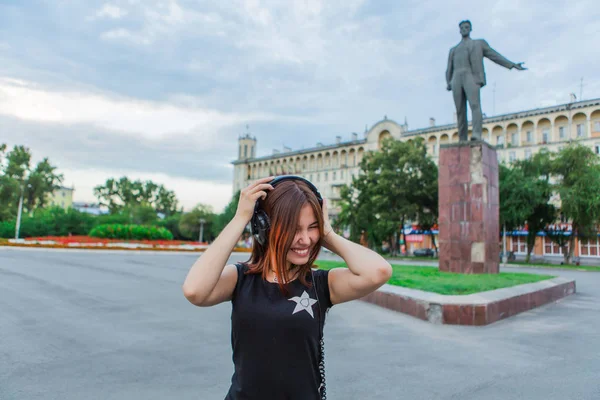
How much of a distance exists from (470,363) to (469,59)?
35.0ft

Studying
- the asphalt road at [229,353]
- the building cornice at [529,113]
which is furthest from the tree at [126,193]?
the asphalt road at [229,353]

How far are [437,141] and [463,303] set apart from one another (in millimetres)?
59617

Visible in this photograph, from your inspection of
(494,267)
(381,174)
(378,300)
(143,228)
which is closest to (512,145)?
(381,174)

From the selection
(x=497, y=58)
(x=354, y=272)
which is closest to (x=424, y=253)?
(x=497, y=58)

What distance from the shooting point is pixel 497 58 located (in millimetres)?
12461

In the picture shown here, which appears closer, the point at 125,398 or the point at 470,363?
the point at 125,398

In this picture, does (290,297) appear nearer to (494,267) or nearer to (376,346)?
(376,346)

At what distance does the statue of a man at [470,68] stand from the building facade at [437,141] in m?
17.5

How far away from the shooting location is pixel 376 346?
5.09m

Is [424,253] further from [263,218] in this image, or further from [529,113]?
[263,218]

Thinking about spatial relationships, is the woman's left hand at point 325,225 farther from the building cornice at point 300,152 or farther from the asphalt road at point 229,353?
the building cornice at point 300,152

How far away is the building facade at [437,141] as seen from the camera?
50844 millimetres

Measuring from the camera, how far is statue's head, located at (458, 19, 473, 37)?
12.7m

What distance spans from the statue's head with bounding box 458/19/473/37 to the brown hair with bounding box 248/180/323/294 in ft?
42.2
